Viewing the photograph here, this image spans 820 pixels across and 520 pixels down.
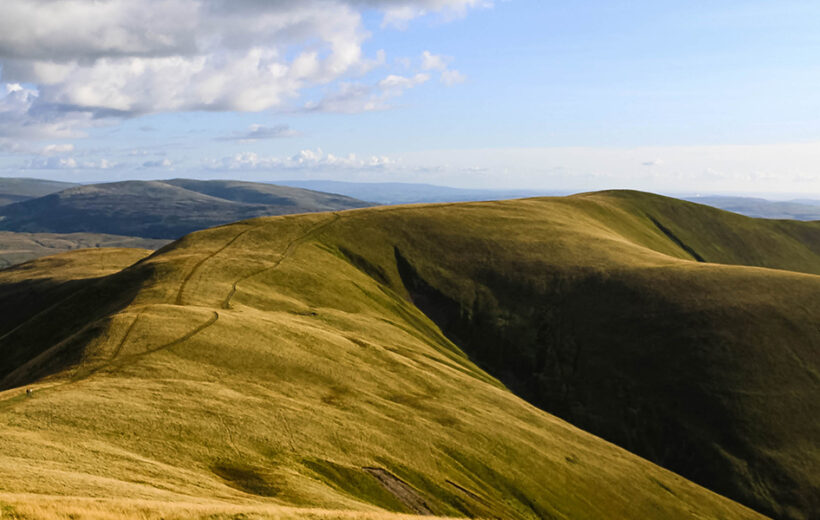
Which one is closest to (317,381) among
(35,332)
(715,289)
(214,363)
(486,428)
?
(214,363)

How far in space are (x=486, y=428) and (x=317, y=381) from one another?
957 inches

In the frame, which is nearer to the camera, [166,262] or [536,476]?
[536,476]

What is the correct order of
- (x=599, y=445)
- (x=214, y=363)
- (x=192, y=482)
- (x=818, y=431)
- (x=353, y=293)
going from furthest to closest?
(x=353, y=293)
(x=818, y=431)
(x=599, y=445)
(x=214, y=363)
(x=192, y=482)

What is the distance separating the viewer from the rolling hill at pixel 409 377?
44.9 m

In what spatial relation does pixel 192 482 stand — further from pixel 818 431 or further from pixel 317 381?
pixel 818 431

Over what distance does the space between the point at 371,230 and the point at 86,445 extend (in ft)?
400

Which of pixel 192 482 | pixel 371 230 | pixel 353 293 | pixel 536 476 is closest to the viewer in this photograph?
pixel 192 482

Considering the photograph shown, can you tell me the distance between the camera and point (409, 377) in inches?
3280

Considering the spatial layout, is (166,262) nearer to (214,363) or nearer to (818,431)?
(214,363)

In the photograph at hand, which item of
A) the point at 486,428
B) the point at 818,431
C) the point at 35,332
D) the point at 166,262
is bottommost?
the point at 818,431

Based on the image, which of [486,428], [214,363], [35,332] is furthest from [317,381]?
[35,332]

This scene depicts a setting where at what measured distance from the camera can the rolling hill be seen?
4494 centimetres

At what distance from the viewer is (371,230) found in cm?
16012

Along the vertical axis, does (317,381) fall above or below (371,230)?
below
